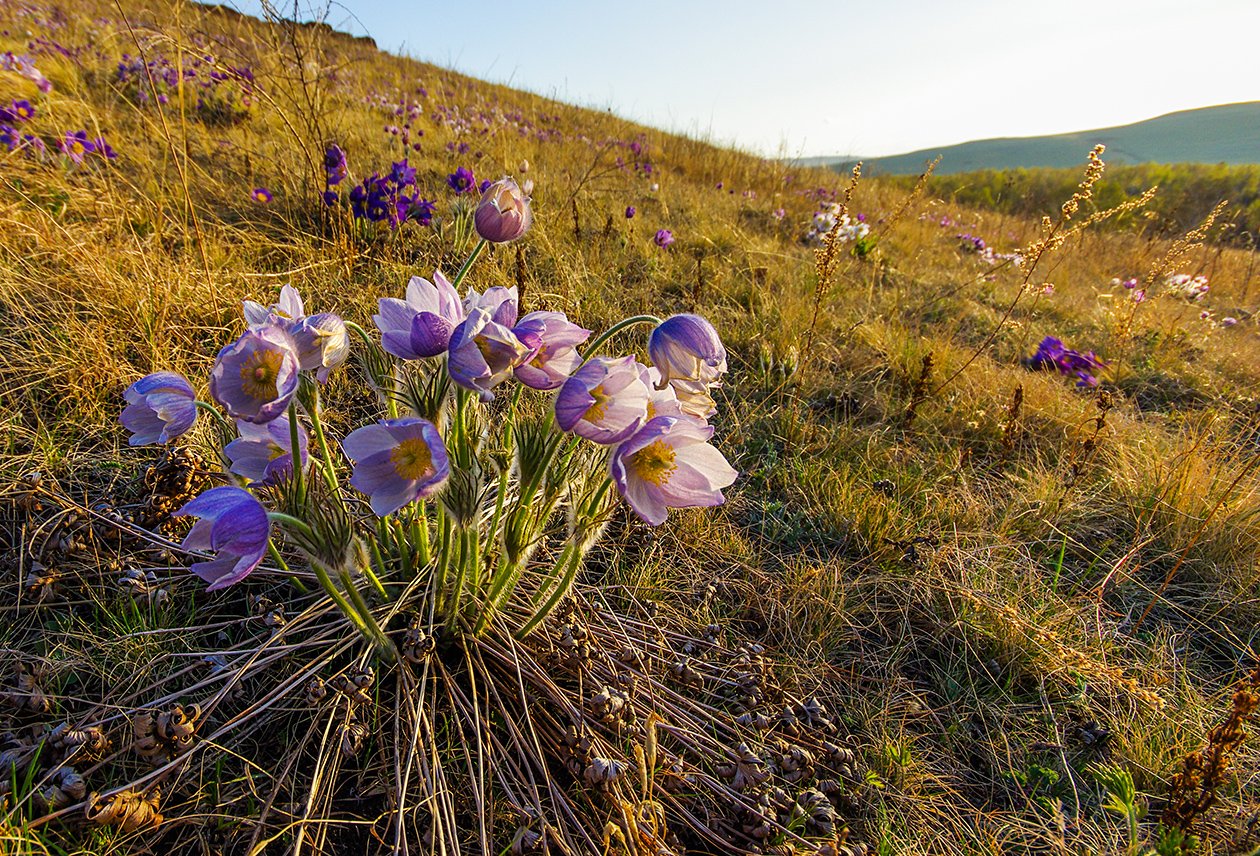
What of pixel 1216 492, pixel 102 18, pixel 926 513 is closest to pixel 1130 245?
pixel 1216 492

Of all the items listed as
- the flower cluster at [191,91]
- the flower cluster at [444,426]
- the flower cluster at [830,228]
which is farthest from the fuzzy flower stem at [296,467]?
the flower cluster at [191,91]

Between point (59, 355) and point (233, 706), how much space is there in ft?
4.81

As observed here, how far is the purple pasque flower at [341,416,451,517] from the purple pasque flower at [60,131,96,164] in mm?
3260

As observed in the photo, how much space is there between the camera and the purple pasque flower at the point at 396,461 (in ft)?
3.19

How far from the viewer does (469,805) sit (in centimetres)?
129

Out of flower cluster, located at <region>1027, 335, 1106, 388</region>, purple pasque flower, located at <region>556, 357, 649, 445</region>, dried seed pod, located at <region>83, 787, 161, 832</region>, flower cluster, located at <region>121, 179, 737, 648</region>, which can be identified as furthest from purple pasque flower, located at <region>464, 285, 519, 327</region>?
flower cluster, located at <region>1027, 335, 1106, 388</region>

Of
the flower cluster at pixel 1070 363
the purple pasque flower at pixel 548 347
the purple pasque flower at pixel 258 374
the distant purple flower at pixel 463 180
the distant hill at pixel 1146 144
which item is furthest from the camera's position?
the distant hill at pixel 1146 144

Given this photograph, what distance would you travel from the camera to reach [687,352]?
1.14 metres

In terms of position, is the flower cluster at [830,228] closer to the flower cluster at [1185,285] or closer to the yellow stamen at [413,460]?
the flower cluster at [1185,285]

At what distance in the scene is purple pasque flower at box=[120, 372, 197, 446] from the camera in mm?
1077

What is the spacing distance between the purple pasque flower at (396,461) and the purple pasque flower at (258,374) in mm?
121

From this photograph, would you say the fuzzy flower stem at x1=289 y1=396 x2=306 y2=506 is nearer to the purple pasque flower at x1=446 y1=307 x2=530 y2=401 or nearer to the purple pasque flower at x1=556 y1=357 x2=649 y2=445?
the purple pasque flower at x1=446 y1=307 x2=530 y2=401

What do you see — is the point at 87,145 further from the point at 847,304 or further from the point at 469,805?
the point at 847,304

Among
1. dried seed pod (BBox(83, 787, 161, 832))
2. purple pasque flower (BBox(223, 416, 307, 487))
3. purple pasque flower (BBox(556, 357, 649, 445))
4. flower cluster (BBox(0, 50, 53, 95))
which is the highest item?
flower cluster (BBox(0, 50, 53, 95))
